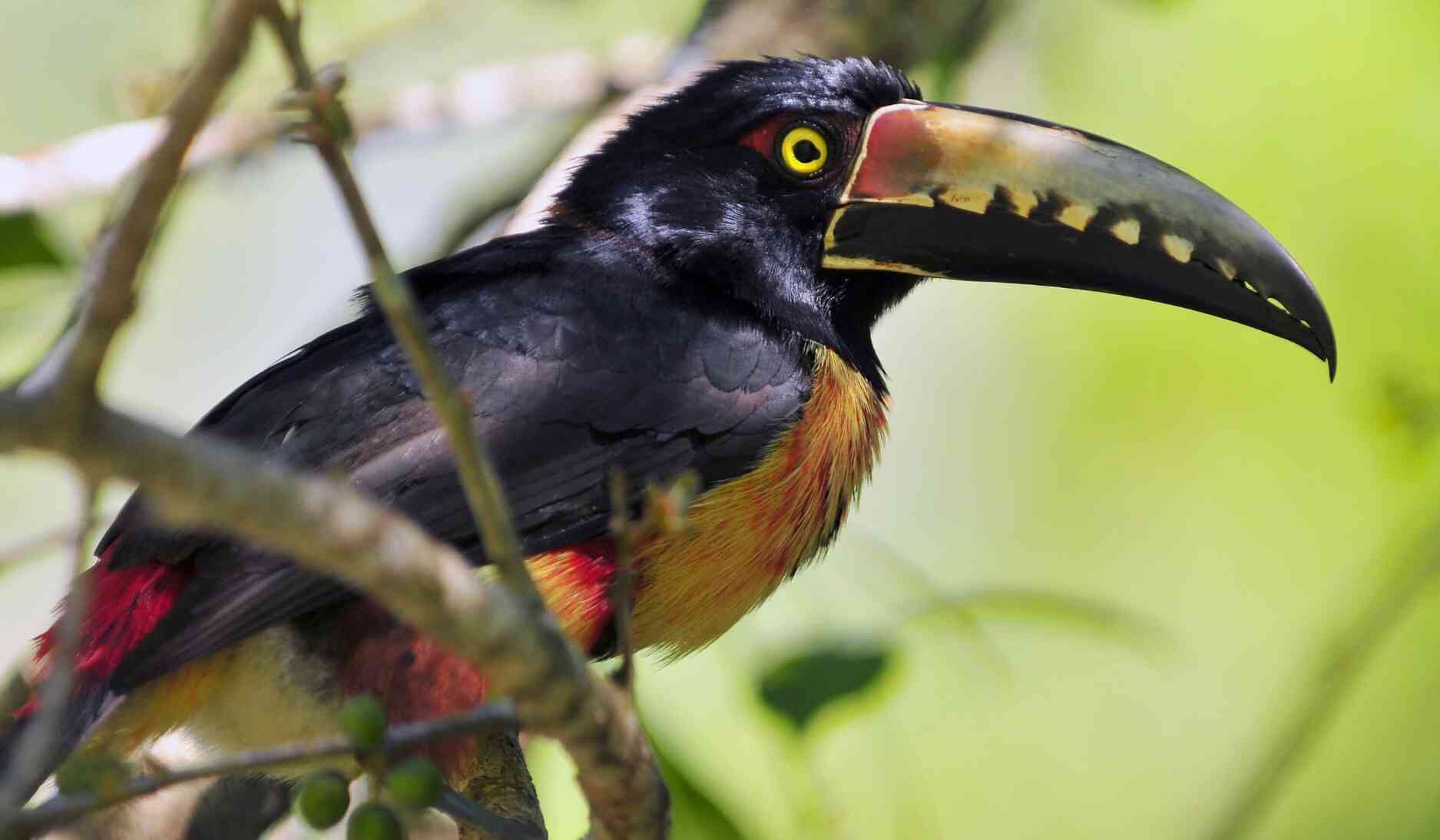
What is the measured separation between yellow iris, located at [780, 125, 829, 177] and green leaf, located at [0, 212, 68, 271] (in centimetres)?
154

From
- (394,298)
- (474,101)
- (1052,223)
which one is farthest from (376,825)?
(474,101)

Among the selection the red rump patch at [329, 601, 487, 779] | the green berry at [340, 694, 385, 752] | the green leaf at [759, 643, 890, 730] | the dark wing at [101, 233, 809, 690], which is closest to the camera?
the green berry at [340, 694, 385, 752]

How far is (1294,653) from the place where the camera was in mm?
6113

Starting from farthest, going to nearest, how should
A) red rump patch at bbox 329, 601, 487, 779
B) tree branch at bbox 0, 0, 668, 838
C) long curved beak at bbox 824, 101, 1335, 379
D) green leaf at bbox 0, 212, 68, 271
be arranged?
long curved beak at bbox 824, 101, 1335, 379
red rump patch at bbox 329, 601, 487, 779
green leaf at bbox 0, 212, 68, 271
tree branch at bbox 0, 0, 668, 838

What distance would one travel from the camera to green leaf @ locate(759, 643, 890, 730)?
302cm

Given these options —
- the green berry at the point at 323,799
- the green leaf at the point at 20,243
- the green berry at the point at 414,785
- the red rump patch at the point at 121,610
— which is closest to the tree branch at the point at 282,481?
the green berry at the point at 414,785

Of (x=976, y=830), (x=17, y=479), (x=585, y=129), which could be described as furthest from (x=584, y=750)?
(x=17, y=479)

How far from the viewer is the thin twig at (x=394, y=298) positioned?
143 cm

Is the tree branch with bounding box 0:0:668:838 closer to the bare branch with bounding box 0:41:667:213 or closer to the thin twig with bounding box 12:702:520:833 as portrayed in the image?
the thin twig with bounding box 12:702:520:833

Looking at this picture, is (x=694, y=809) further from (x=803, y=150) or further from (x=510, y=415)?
(x=803, y=150)

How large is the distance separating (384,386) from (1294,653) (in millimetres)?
4242

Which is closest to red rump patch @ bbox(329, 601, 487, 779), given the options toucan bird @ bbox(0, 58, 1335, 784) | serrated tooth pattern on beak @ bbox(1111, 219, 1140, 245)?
toucan bird @ bbox(0, 58, 1335, 784)

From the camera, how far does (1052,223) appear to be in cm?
344

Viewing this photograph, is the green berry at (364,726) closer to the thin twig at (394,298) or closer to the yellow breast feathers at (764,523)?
the thin twig at (394,298)
